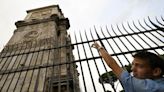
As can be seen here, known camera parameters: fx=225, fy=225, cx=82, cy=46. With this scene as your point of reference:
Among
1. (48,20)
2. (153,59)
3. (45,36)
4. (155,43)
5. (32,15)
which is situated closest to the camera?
(153,59)

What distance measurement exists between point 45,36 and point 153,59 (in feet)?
40.6

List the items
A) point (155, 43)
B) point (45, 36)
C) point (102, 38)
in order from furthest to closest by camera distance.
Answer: point (45, 36) → point (102, 38) → point (155, 43)

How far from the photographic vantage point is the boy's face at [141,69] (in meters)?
2.02

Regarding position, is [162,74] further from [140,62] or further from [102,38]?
[102,38]

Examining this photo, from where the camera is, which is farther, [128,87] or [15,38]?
[15,38]

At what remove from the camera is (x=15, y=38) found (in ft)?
47.8

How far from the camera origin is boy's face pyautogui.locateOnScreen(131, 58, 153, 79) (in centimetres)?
202

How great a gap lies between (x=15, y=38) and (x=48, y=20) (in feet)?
11.0

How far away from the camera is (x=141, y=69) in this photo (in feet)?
6.82

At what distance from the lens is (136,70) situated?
83.5 inches

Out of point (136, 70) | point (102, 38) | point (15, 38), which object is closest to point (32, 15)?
point (15, 38)

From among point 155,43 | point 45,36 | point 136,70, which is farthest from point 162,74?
point 45,36

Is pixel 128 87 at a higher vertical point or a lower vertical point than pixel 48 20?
lower

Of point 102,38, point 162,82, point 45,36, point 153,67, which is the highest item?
point 45,36
